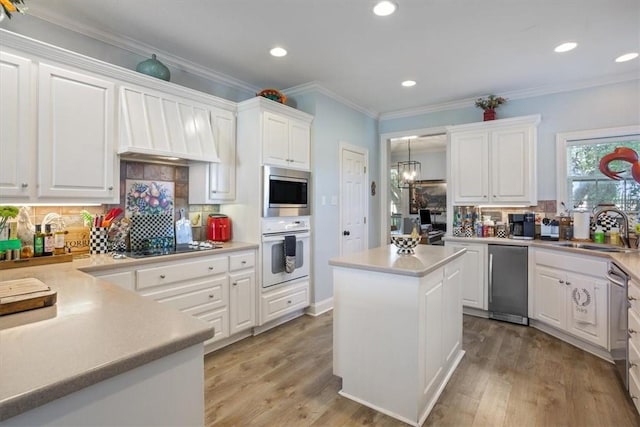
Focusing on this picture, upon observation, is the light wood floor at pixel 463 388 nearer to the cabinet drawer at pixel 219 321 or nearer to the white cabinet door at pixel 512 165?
the cabinet drawer at pixel 219 321

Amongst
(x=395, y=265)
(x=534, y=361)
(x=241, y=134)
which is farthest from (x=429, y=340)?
(x=241, y=134)

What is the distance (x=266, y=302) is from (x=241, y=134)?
173 cm

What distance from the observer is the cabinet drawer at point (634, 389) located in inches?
76.5

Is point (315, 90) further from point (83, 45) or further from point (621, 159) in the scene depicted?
point (621, 159)

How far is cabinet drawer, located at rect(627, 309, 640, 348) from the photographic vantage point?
2.01 metres

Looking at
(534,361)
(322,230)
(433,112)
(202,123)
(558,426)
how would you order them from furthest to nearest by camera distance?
(433,112), (322,230), (202,123), (534,361), (558,426)

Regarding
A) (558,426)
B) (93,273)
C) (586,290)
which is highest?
(93,273)

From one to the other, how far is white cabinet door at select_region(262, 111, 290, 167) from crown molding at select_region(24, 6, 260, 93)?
0.72m

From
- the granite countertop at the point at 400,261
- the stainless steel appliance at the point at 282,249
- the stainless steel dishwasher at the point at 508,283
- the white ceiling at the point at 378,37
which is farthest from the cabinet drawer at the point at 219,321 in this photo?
the stainless steel dishwasher at the point at 508,283

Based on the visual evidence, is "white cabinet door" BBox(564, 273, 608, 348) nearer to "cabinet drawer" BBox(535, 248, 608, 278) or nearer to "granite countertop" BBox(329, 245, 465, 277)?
"cabinet drawer" BBox(535, 248, 608, 278)

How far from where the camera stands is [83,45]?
2.56 metres

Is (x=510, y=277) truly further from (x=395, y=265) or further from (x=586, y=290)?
(x=395, y=265)

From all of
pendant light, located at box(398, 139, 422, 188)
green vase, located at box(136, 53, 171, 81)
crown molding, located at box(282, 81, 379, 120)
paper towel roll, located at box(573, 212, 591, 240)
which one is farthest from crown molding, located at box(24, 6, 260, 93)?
pendant light, located at box(398, 139, 422, 188)

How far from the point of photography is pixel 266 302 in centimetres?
329
